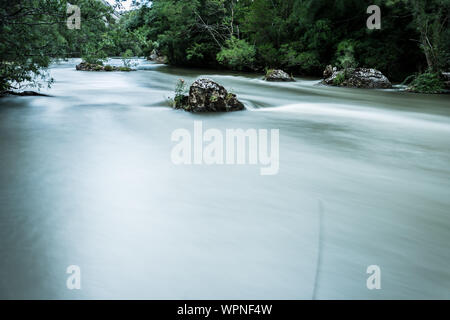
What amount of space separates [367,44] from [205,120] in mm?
13565

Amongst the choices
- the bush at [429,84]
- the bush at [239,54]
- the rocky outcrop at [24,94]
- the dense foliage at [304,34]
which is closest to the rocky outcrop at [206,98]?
the rocky outcrop at [24,94]

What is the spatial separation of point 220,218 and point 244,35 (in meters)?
22.4

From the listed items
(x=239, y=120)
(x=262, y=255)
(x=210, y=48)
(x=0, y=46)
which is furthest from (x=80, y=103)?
(x=210, y=48)

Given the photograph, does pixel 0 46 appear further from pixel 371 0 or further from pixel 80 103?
pixel 371 0

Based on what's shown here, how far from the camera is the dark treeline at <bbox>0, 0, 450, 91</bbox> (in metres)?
7.70

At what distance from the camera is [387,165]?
4.09 metres

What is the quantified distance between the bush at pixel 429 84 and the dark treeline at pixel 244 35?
3.6 inches

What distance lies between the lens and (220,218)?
8.82ft

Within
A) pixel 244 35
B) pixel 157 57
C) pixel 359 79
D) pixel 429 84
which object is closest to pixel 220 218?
pixel 429 84

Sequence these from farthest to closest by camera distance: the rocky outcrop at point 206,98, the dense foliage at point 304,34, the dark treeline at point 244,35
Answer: the dense foliage at point 304,34 < the dark treeline at point 244,35 < the rocky outcrop at point 206,98

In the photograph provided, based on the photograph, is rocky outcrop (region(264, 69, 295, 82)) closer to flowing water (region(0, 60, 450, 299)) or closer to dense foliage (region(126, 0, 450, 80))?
dense foliage (region(126, 0, 450, 80))

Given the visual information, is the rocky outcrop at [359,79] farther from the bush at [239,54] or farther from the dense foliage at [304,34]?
the bush at [239,54]

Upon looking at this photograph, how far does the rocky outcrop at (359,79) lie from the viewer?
13.0m

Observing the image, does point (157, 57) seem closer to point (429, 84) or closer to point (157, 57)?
point (157, 57)
